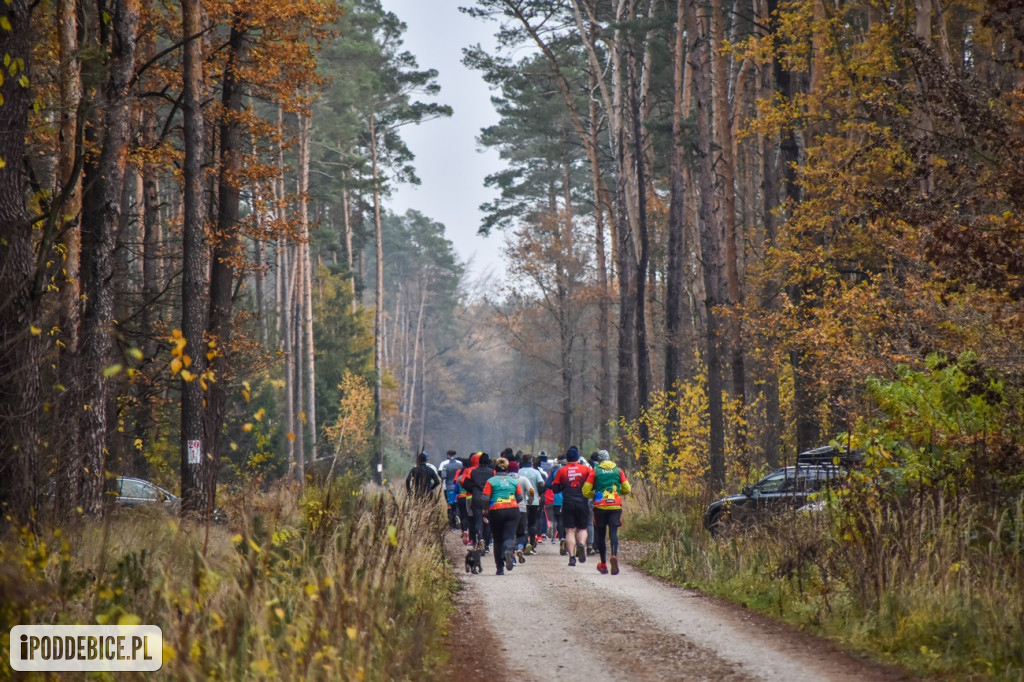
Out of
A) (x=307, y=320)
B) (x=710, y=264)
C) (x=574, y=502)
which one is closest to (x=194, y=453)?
(x=574, y=502)

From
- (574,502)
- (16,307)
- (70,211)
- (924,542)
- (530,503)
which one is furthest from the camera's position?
(530,503)

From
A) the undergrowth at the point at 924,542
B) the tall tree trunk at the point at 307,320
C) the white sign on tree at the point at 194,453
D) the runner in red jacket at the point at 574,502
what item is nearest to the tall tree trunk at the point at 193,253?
the white sign on tree at the point at 194,453

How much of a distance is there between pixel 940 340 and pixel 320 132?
33180mm

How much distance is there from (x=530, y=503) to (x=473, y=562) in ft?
11.9

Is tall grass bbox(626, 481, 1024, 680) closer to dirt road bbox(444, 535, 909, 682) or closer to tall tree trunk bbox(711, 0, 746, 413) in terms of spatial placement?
dirt road bbox(444, 535, 909, 682)

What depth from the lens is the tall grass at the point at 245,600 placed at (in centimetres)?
537

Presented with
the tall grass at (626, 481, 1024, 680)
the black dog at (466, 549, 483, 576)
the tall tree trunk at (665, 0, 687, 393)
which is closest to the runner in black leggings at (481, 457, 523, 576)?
the black dog at (466, 549, 483, 576)

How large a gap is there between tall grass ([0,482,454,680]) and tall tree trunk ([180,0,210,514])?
619 centimetres

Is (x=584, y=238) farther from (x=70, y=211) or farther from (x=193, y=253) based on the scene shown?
(x=70, y=211)

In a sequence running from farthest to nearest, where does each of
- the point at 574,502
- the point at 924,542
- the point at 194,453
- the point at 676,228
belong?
1. the point at 676,228
2. the point at 574,502
3. the point at 194,453
4. the point at 924,542

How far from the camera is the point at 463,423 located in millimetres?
106875

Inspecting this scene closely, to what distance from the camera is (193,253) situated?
16203mm

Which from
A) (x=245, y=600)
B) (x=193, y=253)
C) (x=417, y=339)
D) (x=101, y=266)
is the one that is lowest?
(x=245, y=600)

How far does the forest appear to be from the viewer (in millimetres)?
9336
